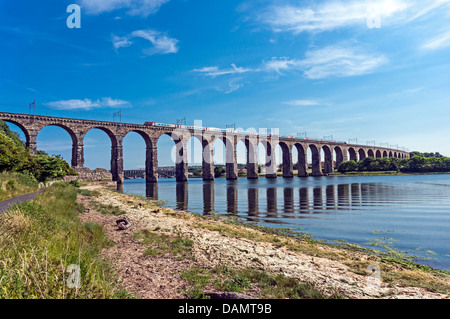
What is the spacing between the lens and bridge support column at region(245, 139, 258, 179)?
3428 inches

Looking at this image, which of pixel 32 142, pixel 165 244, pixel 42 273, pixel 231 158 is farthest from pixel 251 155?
pixel 42 273

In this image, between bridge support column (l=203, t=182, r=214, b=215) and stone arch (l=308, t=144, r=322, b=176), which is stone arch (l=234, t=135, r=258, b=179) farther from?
bridge support column (l=203, t=182, r=214, b=215)

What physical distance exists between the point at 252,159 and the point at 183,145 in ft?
86.2

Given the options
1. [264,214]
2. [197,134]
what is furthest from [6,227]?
[197,134]

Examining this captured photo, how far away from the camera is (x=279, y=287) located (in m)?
5.45

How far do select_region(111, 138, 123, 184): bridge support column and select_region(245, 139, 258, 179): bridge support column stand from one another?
1661 inches

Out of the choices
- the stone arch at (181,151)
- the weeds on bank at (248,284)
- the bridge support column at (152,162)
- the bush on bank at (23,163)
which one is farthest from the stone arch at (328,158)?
the weeds on bank at (248,284)

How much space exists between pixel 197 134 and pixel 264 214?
59134 mm

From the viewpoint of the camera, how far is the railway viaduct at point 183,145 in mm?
48562

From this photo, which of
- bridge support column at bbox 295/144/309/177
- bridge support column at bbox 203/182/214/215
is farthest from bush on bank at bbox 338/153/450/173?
bridge support column at bbox 203/182/214/215

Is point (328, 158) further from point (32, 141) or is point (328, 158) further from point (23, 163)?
point (23, 163)

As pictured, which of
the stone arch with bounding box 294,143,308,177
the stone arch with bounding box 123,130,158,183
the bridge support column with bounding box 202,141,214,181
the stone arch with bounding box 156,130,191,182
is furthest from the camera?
the stone arch with bounding box 294,143,308,177
